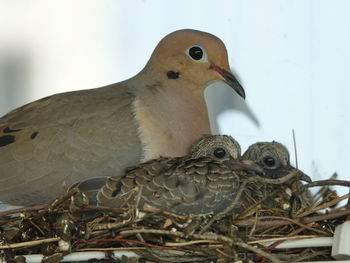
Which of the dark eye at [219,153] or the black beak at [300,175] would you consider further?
the dark eye at [219,153]

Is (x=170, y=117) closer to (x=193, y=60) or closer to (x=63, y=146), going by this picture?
(x=193, y=60)

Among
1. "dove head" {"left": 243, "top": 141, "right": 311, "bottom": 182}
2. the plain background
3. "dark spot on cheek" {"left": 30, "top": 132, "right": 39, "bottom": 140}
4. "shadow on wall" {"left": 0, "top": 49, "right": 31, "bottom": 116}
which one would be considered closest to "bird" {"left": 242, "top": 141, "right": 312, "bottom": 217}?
"dove head" {"left": 243, "top": 141, "right": 311, "bottom": 182}

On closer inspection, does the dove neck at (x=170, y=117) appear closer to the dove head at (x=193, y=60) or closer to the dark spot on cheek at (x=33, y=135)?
the dove head at (x=193, y=60)

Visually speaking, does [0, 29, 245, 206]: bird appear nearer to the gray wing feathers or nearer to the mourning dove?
the gray wing feathers

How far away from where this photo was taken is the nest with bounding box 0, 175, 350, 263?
6.89 ft

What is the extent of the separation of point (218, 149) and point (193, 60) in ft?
1.01

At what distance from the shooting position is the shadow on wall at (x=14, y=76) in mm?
3025

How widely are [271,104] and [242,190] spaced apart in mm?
869

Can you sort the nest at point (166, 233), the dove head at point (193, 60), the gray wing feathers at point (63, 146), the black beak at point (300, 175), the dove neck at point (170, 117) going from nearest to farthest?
the nest at point (166, 233) → the black beak at point (300, 175) → the gray wing feathers at point (63, 146) → the dove neck at point (170, 117) → the dove head at point (193, 60)

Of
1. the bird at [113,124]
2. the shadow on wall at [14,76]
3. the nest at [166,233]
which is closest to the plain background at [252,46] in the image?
the shadow on wall at [14,76]

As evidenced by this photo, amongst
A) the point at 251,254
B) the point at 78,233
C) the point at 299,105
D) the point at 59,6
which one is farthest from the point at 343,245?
the point at 59,6

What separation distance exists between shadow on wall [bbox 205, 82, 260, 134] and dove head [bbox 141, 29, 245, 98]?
376 millimetres

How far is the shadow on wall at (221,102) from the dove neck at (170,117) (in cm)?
36

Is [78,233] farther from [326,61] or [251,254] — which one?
[326,61]
